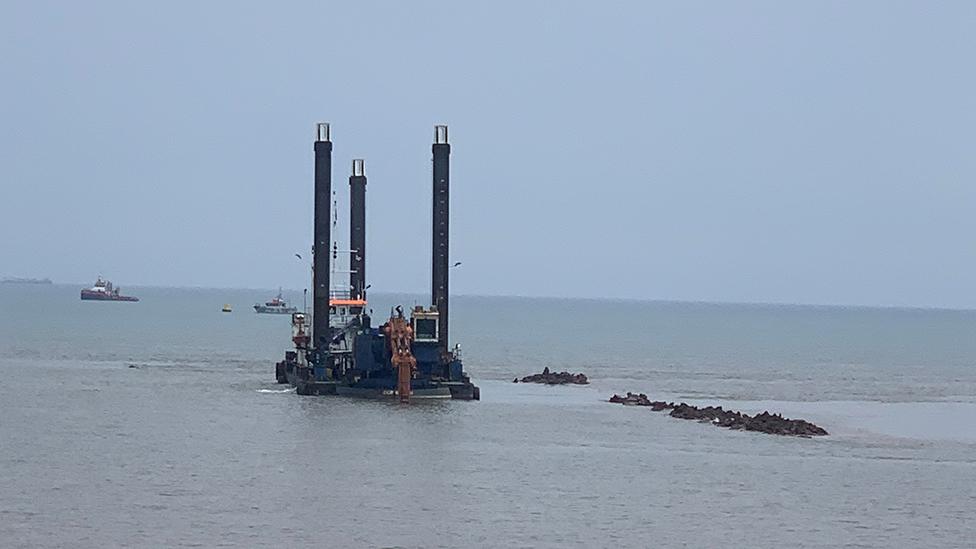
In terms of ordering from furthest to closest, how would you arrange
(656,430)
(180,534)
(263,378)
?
(263,378) < (656,430) < (180,534)

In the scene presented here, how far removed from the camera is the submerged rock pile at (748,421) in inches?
2409

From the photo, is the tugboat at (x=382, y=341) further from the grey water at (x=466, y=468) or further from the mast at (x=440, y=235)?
the grey water at (x=466, y=468)

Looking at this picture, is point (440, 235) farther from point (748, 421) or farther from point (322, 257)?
point (748, 421)

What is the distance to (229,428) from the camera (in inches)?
2290


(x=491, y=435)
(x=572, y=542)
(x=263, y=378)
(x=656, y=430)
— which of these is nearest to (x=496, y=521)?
(x=572, y=542)

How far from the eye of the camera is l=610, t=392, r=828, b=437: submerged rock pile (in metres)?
61.2

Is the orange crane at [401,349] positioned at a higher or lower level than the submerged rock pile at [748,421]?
higher

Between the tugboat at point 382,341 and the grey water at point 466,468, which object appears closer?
the grey water at point 466,468

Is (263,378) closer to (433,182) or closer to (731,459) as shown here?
(433,182)

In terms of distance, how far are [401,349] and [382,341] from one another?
1839 mm

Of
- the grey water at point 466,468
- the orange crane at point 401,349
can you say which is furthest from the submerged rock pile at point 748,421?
the orange crane at point 401,349

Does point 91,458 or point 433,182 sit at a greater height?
point 433,182

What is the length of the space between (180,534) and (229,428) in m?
23.6

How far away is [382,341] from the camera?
67812 millimetres
